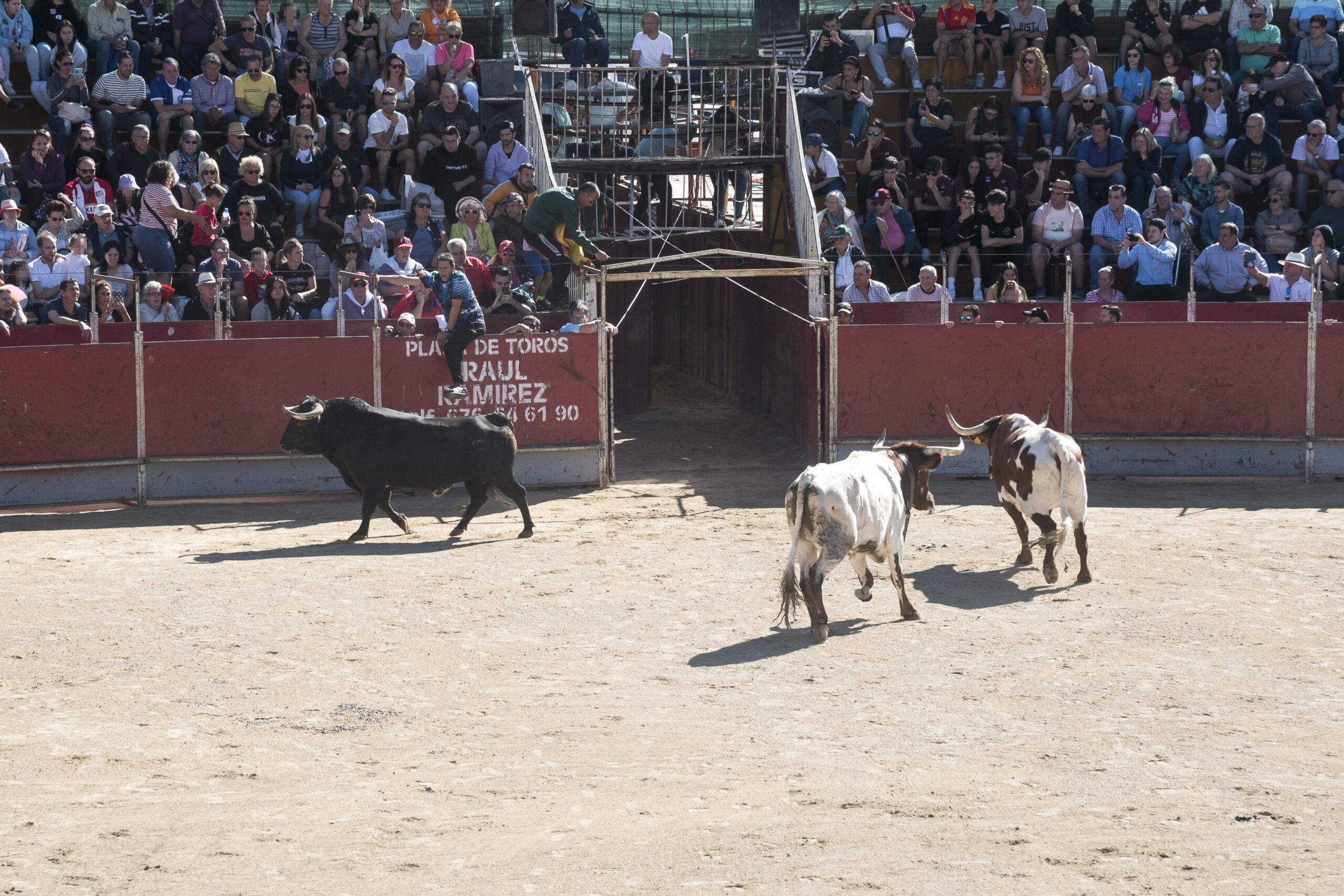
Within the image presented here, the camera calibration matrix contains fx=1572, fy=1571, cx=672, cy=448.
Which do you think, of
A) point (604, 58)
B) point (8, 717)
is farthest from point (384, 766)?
point (604, 58)

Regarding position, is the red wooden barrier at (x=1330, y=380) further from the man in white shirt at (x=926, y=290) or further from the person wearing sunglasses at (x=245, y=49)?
the person wearing sunglasses at (x=245, y=49)

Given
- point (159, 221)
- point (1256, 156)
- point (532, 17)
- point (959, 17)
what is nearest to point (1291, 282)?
point (1256, 156)

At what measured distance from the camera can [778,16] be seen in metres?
20.2

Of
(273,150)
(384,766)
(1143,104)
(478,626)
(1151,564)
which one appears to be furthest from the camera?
(1143,104)

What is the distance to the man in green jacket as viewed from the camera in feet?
51.8

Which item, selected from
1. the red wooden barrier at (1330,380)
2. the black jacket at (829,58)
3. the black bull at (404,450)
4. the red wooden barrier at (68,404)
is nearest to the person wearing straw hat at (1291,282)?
the red wooden barrier at (1330,380)

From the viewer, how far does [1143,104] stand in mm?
19484

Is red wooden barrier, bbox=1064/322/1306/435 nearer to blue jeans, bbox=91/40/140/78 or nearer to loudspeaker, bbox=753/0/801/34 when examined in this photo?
loudspeaker, bbox=753/0/801/34

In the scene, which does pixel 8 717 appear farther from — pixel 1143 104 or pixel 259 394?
pixel 1143 104

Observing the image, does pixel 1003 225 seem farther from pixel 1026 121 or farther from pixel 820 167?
pixel 1026 121

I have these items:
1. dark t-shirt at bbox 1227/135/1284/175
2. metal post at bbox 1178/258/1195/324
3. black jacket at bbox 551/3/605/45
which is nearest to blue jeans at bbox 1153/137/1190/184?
dark t-shirt at bbox 1227/135/1284/175

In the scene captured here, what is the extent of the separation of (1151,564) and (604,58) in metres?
10.9

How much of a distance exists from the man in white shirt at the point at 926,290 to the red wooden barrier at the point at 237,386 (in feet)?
18.6

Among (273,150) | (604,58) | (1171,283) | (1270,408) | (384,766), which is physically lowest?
(384,766)
